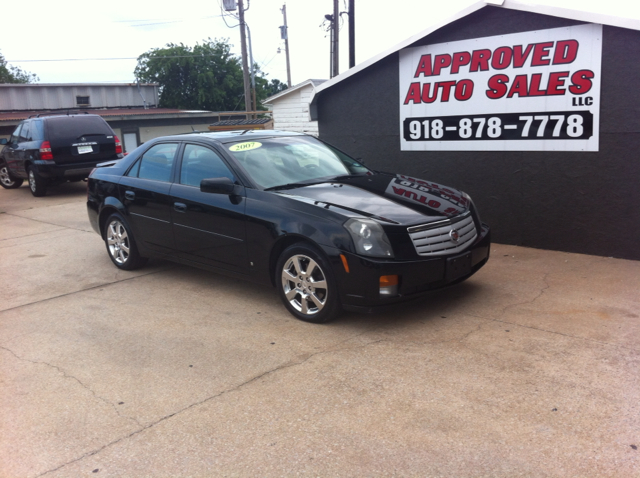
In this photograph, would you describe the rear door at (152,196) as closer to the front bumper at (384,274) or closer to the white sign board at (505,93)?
the front bumper at (384,274)

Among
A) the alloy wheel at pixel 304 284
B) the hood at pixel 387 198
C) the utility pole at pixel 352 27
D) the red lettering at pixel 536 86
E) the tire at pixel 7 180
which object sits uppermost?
the utility pole at pixel 352 27

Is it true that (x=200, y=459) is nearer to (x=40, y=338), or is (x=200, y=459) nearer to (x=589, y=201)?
(x=40, y=338)

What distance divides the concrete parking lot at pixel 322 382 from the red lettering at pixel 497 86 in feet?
7.88

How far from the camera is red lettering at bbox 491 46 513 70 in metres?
7.48

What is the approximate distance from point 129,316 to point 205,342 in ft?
3.72

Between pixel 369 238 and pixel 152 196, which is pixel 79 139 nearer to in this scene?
pixel 152 196

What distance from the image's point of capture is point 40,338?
516 cm

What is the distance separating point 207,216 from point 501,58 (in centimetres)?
431

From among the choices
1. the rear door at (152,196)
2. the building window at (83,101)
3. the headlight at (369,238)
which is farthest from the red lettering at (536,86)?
the building window at (83,101)

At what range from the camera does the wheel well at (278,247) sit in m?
5.14

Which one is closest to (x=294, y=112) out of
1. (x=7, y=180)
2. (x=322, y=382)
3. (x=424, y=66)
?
(x=7, y=180)

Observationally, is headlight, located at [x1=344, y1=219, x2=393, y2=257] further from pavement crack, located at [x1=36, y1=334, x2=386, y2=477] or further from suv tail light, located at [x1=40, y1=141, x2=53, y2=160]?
suv tail light, located at [x1=40, y1=141, x2=53, y2=160]

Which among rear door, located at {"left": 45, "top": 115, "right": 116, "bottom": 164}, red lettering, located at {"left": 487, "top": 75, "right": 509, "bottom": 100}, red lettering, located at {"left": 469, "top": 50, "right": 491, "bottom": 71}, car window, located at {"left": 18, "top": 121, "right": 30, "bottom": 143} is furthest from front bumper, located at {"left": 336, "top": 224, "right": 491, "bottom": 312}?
car window, located at {"left": 18, "top": 121, "right": 30, "bottom": 143}

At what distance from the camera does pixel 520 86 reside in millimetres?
7410
